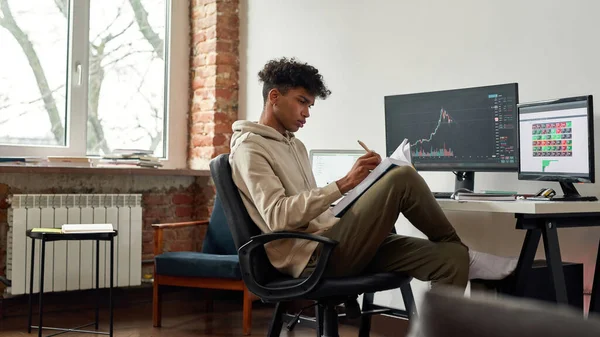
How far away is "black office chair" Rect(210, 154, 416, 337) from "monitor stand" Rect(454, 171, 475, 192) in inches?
32.3

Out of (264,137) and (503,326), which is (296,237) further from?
(503,326)

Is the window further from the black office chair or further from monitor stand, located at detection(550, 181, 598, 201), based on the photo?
monitor stand, located at detection(550, 181, 598, 201)

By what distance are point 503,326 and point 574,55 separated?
2704mm

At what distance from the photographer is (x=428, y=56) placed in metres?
3.70

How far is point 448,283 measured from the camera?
241 cm

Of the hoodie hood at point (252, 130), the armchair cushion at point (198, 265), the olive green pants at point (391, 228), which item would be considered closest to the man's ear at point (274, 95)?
the hoodie hood at point (252, 130)

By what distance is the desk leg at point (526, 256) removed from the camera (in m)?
2.69

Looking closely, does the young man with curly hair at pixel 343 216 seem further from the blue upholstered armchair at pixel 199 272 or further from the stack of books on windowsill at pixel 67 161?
the stack of books on windowsill at pixel 67 161

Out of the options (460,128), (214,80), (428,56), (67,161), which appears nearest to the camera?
(460,128)

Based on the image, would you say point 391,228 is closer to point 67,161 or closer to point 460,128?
point 460,128

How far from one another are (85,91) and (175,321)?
1575mm

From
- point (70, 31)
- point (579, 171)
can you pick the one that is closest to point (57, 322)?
point (70, 31)

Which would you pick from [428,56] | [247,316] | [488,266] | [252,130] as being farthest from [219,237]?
[488,266]

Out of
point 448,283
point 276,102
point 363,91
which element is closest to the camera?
point 448,283
